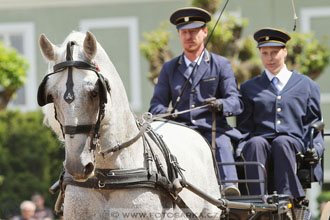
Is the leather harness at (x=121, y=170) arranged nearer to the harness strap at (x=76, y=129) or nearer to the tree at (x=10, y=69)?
the harness strap at (x=76, y=129)

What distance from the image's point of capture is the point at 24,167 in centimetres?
1691

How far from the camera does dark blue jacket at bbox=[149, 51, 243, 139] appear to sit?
20.2ft

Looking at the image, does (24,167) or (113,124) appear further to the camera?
(24,167)

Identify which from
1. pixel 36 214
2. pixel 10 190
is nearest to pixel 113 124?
pixel 36 214

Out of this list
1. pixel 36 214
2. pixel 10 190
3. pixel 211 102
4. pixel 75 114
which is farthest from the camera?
pixel 10 190

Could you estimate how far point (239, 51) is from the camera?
47.5ft

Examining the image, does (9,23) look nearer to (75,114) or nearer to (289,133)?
(289,133)

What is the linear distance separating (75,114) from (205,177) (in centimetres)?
167

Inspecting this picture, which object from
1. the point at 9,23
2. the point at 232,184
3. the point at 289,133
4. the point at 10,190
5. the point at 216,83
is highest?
the point at 9,23

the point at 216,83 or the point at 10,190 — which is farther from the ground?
the point at 216,83

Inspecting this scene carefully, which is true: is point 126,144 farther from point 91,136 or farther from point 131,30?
point 131,30

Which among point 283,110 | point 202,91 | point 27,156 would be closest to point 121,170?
point 202,91

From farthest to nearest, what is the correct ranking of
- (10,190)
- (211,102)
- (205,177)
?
(10,190) → (211,102) → (205,177)

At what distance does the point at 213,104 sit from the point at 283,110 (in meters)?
0.90
